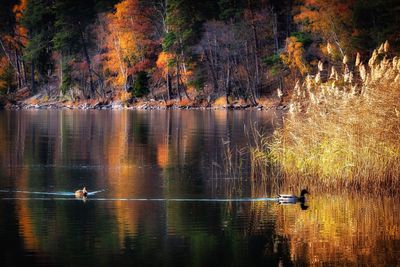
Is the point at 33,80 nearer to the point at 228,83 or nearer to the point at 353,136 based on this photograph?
the point at 228,83

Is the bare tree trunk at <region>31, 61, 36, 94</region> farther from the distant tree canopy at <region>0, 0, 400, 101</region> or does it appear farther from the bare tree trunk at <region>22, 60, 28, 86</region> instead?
the bare tree trunk at <region>22, 60, 28, 86</region>

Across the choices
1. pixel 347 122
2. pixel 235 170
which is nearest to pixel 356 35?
pixel 235 170

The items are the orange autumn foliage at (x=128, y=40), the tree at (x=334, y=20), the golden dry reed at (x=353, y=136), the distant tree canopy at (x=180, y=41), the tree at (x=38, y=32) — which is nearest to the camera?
the golden dry reed at (x=353, y=136)

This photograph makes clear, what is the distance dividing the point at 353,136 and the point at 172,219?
578 cm

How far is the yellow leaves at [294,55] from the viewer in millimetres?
67688

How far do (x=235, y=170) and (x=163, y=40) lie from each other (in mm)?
53245

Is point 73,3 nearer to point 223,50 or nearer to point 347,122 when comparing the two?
point 223,50

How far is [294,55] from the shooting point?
68375 mm

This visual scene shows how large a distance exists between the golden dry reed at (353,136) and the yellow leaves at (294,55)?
4454 centimetres

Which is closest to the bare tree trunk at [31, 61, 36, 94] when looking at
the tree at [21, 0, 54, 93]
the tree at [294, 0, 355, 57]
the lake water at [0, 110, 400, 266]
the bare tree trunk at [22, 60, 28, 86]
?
the tree at [21, 0, 54, 93]

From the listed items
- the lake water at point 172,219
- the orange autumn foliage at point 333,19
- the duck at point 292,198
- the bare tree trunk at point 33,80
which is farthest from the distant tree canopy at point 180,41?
the duck at point 292,198

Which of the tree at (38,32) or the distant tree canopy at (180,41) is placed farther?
the tree at (38,32)

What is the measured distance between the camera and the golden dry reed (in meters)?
21.1

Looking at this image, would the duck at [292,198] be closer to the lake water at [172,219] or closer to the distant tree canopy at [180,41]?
the lake water at [172,219]
